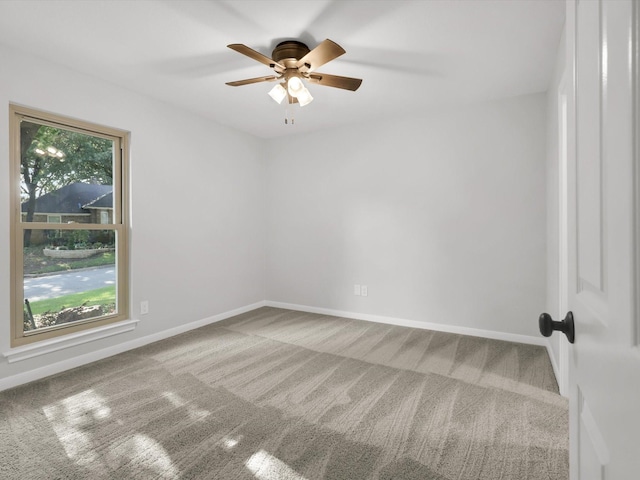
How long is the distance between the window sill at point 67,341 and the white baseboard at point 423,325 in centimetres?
208

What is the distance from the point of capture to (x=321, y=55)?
214 cm

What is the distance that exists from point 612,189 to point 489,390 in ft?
7.48

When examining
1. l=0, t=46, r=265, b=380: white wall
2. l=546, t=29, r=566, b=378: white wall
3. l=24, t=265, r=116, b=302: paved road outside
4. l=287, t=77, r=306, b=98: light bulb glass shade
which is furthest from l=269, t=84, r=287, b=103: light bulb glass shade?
l=24, t=265, r=116, b=302: paved road outside

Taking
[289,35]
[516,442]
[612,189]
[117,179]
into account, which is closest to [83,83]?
[117,179]

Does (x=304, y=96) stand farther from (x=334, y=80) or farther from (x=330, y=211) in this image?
(x=330, y=211)

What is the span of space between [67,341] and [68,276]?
53 cm

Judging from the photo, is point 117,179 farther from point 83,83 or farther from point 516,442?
point 516,442

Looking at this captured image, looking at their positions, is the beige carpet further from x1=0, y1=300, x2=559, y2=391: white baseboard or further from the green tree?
the green tree

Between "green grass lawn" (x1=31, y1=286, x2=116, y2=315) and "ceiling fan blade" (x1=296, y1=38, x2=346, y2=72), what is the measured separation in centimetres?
262

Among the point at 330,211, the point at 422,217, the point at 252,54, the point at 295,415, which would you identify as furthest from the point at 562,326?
the point at 330,211

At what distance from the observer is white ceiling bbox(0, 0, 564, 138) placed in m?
1.97

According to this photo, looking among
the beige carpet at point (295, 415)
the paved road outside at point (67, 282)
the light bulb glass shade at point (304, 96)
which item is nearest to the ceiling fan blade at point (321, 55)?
the light bulb glass shade at point (304, 96)

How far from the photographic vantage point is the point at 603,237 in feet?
1.82

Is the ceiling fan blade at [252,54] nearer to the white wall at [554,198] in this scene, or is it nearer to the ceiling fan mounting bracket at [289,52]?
the ceiling fan mounting bracket at [289,52]
